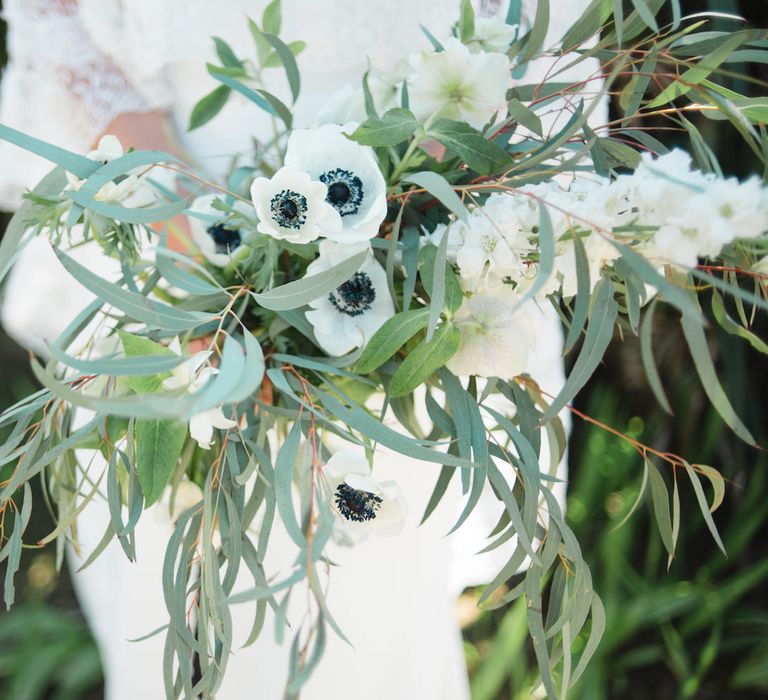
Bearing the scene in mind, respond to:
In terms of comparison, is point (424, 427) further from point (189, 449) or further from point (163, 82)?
point (163, 82)

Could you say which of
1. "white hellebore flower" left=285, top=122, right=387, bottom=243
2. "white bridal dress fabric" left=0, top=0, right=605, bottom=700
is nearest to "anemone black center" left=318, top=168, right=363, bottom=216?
"white hellebore flower" left=285, top=122, right=387, bottom=243

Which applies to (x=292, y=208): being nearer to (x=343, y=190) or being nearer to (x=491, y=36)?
(x=343, y=190)

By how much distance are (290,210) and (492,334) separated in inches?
5.1

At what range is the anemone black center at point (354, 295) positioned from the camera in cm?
47

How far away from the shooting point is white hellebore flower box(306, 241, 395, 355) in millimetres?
466

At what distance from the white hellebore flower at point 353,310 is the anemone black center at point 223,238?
0.39 feet

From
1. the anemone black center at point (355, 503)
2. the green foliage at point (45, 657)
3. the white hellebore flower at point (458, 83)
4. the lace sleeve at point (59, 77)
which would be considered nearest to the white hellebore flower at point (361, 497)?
the anemone black center at point (355, 503)

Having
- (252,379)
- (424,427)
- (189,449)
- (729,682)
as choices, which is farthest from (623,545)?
(252,379)

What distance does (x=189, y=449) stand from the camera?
1.79ft

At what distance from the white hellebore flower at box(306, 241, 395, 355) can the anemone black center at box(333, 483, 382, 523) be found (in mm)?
85

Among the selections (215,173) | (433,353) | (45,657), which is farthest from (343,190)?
(45,657)

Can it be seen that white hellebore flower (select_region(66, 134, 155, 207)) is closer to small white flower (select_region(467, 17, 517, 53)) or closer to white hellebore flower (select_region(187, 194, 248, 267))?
white hellebore flower (select_region(187, 194, 248, 267))

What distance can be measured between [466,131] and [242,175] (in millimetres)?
244

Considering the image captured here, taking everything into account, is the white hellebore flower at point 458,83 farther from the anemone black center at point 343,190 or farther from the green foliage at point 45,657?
the green foliage at point 45,657
